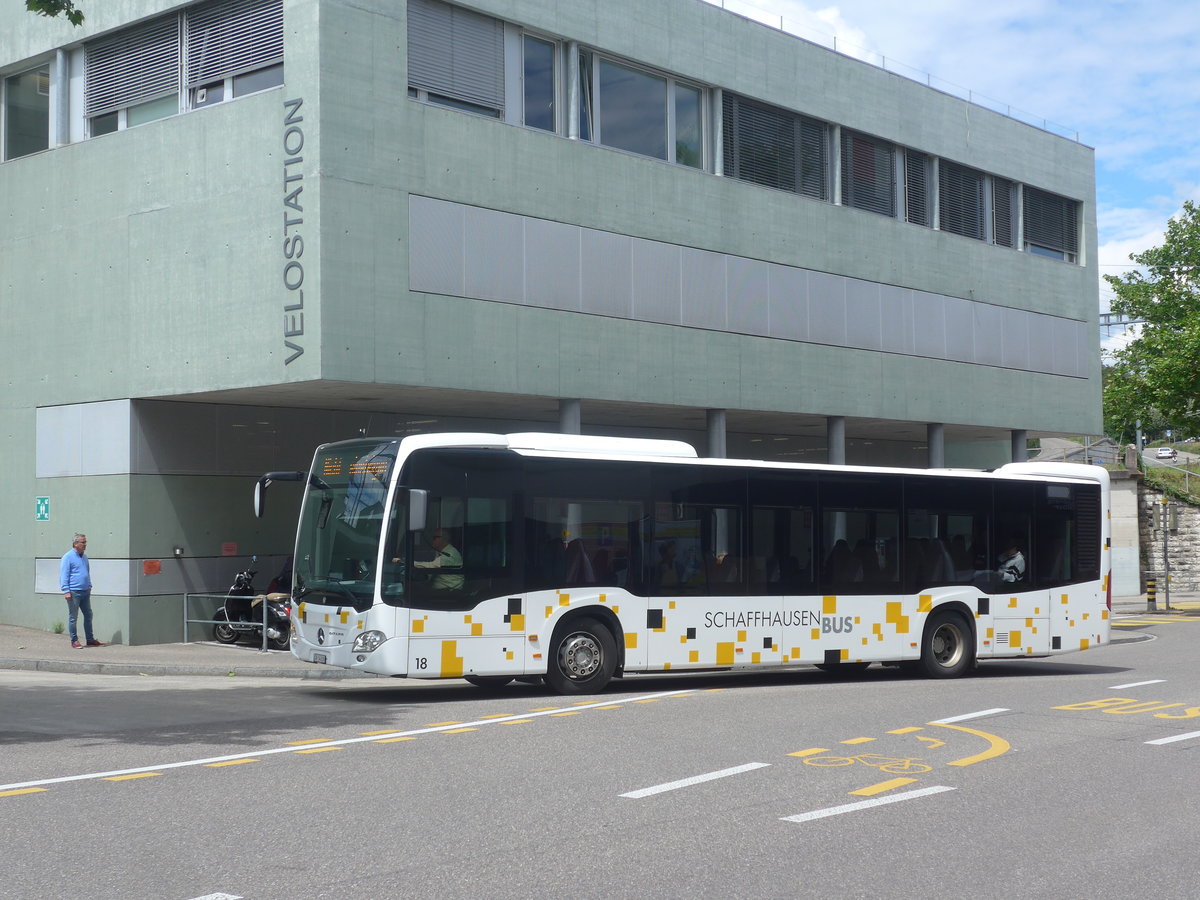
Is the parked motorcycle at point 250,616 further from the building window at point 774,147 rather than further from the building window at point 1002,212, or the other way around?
the building window at point 1002,212

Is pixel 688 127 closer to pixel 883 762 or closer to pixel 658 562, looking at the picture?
pixel 658 562

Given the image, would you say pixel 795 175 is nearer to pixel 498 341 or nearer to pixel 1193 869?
pixel 498 341

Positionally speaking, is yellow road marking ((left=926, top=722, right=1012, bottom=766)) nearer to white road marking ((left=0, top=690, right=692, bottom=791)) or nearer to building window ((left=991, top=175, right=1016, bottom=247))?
white road marking ((left=0, top=690, right=692, bottom=791))

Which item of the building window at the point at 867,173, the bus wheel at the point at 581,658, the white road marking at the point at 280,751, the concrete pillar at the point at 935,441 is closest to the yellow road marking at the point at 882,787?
the white road marking at the point at 280,751

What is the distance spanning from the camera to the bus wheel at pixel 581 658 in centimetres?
1530

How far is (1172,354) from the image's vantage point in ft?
125

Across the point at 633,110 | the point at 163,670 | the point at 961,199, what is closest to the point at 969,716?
the point at 163,670

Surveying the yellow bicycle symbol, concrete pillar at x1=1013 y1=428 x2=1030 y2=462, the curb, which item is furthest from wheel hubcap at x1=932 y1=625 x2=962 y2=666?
concrete pillar at x1=1013 y1=428 x2=1030 y2=462

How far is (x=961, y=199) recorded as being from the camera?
34031 millimetres

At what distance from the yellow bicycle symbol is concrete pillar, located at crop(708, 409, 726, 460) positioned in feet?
56.0

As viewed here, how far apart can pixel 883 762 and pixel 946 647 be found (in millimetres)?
8710

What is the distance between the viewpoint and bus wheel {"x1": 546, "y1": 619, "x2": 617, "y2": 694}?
15.3 meters

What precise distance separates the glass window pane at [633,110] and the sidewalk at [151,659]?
38.2 ft

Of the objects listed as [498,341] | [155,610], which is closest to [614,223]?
[498,341]
